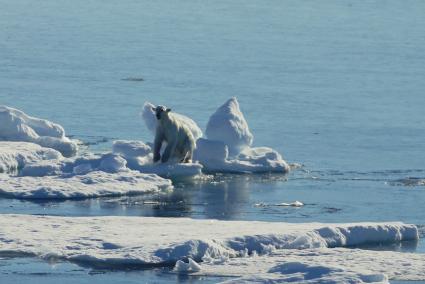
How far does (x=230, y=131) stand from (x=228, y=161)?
1.63 feet

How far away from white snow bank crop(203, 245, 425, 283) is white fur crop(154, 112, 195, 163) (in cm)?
511

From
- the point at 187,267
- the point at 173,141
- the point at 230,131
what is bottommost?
the point at 187,267

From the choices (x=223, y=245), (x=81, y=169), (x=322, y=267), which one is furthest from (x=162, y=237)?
(x=81, y=169)

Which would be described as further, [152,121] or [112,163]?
[152,121]

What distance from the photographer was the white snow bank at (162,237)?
14156 mm

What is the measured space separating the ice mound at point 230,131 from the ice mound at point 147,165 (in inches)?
38.3

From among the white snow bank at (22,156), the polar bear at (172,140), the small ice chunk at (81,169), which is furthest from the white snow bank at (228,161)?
the white snow bank at (22,156)

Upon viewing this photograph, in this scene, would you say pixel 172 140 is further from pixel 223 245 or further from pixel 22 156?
pixel 223 245

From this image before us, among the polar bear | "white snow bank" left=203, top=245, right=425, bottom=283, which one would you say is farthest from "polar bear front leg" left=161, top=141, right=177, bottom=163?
"white snow bank" left=203, top=245, right=425, bottom=283

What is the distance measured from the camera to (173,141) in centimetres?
1947

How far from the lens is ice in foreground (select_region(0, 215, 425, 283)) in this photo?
13734 millimetres

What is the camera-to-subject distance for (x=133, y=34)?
120ft

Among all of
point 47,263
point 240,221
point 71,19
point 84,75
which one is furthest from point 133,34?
point 47,263

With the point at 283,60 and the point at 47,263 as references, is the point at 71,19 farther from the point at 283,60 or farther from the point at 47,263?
the point at 47,263
